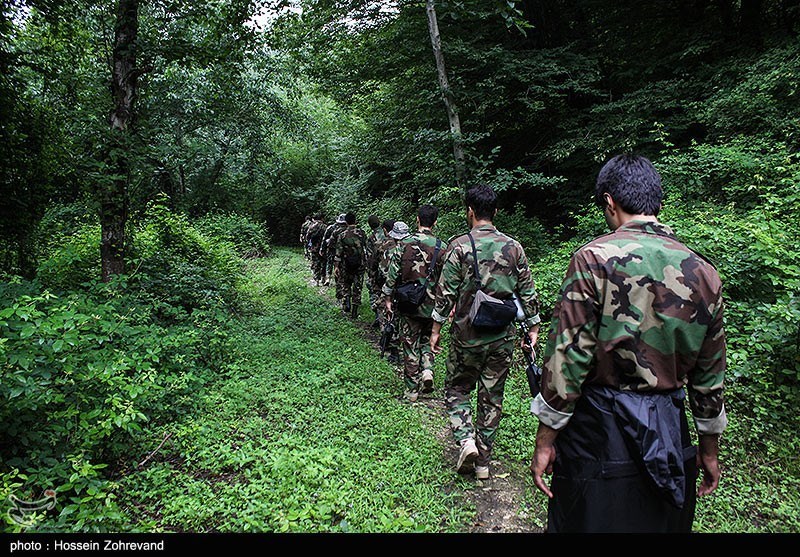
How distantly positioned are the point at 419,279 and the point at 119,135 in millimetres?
4239

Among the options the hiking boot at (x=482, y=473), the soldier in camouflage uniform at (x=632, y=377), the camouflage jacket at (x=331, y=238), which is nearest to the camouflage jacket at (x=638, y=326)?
the soldier in camouflage uniform at (x=632, y=377)

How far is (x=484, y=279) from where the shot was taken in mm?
3445

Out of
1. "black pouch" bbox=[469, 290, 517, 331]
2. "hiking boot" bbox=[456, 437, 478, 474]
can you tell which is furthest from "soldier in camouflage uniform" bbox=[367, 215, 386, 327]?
"black pouch" bbox=[469, 290, 517, 331]

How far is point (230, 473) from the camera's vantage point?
343cm

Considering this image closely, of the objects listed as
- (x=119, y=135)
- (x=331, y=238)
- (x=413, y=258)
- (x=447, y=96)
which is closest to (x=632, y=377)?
(x=413, y=258)

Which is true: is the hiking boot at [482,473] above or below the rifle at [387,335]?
below

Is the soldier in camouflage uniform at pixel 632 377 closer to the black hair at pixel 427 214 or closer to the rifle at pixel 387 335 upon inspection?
the black hair at pixel 427 214

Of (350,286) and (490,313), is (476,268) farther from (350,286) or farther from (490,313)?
(350,286)

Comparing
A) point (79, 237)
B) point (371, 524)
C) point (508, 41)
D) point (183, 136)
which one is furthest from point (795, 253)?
point (183, 136)

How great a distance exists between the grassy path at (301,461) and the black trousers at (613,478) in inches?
55.3

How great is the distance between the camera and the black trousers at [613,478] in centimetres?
173

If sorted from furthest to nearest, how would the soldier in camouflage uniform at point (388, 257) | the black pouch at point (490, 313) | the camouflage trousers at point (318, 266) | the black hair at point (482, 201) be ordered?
1. the camouflage trousers at point (318, 266)
2. the soldier in camouflage uniform at point (388, 257)
3. the black hair at point (482, 201)
4. the black pouch at point (490, 313)

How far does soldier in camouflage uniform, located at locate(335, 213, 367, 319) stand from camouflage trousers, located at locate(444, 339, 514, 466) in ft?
17.0

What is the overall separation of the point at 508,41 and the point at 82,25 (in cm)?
814
